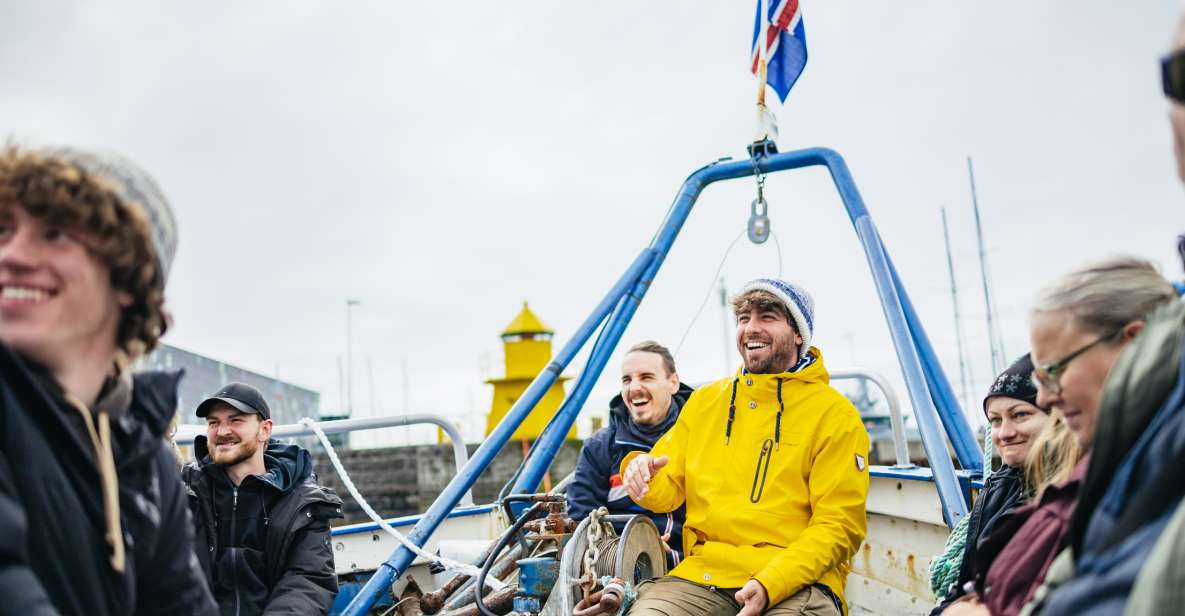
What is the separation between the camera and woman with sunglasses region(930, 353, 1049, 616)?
94.7 inches

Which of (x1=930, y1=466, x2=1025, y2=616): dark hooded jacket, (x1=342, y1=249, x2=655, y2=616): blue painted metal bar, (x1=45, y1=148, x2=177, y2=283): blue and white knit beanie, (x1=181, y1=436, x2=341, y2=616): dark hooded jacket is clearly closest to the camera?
(x1=45, y1=148, x2=177, y2=283): blue and white knit beanie

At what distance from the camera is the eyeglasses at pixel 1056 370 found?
1518 mm

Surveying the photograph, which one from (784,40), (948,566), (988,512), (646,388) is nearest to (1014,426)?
(988,512)

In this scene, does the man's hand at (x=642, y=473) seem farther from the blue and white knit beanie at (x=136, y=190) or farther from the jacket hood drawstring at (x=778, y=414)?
the blue and white knit beanie at (x=136, y=190)

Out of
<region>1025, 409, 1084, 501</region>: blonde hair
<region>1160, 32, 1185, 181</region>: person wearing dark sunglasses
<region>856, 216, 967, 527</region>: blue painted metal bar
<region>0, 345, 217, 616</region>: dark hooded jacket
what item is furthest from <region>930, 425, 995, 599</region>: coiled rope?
<region>0, 345, 217, 616</region>: dark hooded jacket

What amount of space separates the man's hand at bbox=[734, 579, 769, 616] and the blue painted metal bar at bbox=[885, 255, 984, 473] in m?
1.30

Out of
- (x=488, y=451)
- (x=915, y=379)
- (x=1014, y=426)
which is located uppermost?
(x=915, y=379)

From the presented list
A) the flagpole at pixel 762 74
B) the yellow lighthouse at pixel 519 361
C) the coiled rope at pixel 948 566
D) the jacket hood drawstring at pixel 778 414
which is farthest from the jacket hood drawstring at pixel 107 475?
the yellow lighthouse at pixel 519 361

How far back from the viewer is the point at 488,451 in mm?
4160

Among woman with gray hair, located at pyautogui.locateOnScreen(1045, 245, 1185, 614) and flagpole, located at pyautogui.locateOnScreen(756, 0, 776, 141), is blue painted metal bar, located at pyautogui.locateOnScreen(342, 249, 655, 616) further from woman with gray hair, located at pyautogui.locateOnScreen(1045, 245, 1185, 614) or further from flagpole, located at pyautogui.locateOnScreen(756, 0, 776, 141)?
woman with gray hair, located at pyautogui.locateOnScreen(1045, 245, 1185, 614)

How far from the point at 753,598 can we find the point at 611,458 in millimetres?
1560

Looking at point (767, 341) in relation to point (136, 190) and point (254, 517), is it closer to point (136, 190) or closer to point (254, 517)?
point (254, 517)

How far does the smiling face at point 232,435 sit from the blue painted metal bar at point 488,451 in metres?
0.72

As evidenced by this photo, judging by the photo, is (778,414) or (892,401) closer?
(778,414)
